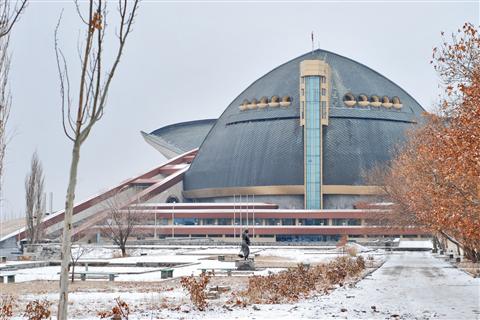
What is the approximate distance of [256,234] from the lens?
99.7 meters

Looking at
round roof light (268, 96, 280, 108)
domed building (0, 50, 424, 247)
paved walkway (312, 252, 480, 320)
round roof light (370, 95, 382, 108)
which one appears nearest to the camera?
paved walkway (312, 252, 480, 320)

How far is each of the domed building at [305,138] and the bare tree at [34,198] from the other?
49033mm

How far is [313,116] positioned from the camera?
11450 cm

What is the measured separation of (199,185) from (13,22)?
367ft

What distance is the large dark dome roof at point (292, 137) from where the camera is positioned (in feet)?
375

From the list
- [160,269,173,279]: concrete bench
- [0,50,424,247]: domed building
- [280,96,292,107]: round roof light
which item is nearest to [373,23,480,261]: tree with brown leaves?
[160,269,173,279]: concrete bench

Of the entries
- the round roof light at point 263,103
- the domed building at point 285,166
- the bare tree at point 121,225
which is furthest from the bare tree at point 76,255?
the round roof light at point 263,103

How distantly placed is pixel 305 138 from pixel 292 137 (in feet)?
9.63

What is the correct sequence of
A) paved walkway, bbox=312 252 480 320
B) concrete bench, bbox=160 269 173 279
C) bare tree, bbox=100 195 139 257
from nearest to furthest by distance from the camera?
paved walkway, bbox=312 252 480 320
concrete bench, bbox=160 269 173 279
bare tree, bbox=100 195 139 257

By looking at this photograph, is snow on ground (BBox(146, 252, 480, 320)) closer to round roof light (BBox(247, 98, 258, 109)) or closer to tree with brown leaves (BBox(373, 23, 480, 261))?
tree with brown leaves (BBox(373, 23, 480, 261))

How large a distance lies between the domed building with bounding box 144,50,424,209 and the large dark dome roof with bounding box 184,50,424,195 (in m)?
0.17

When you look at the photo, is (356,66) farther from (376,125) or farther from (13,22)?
(13,22)

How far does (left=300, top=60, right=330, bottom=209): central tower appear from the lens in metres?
112

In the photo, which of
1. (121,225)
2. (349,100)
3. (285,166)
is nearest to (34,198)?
(121,225)
